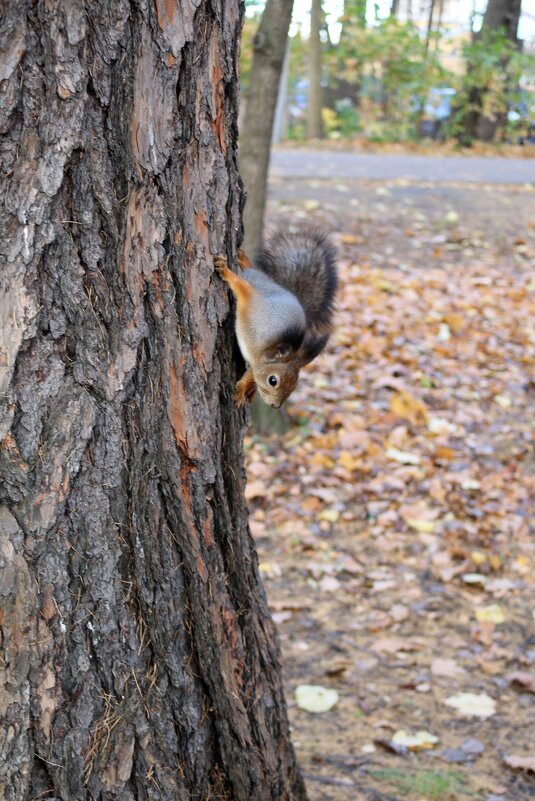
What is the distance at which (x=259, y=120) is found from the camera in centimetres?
496

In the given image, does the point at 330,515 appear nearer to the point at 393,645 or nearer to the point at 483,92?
the point at 393,645

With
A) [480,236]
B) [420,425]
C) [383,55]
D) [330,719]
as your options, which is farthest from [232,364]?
[383,55]

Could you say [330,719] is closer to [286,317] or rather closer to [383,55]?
[286,317]

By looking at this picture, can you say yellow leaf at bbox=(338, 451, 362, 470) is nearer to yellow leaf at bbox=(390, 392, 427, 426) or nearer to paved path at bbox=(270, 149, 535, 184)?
yellow leaf at bbox=(390, 392, 427, 426)

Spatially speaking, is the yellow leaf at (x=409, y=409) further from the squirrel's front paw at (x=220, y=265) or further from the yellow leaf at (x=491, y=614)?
the squirrel's front paw at (x=220, y=265)

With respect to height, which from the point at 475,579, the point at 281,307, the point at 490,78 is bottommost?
the point at 475,579

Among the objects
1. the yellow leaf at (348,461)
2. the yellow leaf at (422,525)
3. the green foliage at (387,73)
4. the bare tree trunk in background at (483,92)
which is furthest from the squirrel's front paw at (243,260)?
the green foliage at (387,73)

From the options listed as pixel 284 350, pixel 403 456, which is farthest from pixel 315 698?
pixel 403 456

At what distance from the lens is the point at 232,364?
192 cm

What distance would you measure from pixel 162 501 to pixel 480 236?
735 centimetres

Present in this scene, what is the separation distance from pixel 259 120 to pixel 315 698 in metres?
3.21

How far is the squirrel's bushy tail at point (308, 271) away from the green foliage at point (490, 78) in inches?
585

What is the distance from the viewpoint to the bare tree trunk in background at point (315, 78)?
627 inches

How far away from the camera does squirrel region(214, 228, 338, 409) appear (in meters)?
2.07
